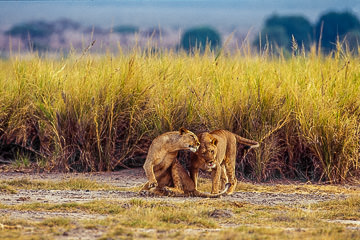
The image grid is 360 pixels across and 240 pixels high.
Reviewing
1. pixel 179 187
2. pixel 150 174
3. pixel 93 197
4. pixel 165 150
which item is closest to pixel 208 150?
pixel 165 150

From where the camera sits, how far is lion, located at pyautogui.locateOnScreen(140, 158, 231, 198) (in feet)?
26.6

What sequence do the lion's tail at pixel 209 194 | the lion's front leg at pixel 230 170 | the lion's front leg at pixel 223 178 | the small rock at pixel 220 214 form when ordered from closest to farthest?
1. the small rock at pixel 220 214
2. the lion's tail at pixel 209 194
3. the lion's front leg at pixel 223 178
4. the lion's front leg at pixel 230 170

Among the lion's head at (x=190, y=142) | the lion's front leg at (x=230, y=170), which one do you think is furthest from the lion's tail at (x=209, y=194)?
the lion's head at (x=190, y=142)

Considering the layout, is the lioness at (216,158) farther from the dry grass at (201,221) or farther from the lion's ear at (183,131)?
the dry grass at (201,221)

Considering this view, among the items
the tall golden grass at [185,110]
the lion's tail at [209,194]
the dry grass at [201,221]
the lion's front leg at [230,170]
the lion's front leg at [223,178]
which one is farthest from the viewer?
the tall golden grass at [185,110]

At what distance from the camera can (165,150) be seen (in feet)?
26.3

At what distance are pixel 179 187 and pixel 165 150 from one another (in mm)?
483

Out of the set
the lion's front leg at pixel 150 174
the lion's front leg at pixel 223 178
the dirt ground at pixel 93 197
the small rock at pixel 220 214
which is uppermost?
the lion's front leg at pixel 150 174

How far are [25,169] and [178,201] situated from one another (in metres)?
3.75

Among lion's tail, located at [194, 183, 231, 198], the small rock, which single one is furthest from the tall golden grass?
the small rock

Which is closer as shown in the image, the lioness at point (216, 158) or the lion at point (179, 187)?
the lioness at point (216, 158)

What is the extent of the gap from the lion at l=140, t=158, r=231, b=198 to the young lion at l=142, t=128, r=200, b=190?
96 millimetres

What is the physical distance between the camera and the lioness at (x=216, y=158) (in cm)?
797

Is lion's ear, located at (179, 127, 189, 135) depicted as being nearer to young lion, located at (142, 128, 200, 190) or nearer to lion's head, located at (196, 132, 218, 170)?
young lion, located at (142, 128, 200, 190)
